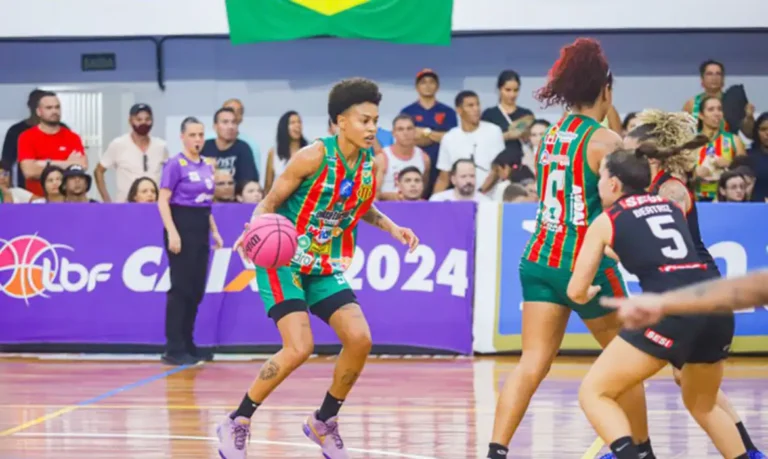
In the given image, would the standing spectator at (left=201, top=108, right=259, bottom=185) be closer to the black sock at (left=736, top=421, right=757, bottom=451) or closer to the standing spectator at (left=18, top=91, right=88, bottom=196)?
the standing spectator at (left=18, top=91, right=88, bottom=196)

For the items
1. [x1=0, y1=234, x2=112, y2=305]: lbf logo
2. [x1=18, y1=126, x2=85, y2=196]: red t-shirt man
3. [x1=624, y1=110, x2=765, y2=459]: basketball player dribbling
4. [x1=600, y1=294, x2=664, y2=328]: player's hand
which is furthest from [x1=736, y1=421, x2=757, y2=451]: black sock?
[x1=18, y1=126, x2=85, y2=196]: red t-shirt man

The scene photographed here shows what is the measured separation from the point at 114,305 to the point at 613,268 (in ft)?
25.2

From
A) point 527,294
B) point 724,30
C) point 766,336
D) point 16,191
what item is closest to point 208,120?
point 16,191

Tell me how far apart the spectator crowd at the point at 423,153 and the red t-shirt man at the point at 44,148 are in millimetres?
11

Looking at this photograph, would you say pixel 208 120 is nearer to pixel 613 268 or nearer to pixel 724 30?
pixel 724 30

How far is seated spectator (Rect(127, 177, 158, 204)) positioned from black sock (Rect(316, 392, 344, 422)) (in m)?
6.42

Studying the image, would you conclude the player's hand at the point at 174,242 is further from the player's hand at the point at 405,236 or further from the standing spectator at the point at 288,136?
the player's hand at the point at 405,236

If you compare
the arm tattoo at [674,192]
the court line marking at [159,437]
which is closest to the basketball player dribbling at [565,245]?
the arm tattoo at [674,192]

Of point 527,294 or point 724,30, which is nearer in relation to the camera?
point 527,294

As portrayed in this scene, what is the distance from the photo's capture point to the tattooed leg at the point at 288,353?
6.94 meters

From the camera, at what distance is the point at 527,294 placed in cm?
638

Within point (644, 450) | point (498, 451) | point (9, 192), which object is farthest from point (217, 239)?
point (644, 450)

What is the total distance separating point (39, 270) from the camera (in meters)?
13.0

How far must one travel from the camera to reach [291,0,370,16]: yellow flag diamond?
15805 mm
